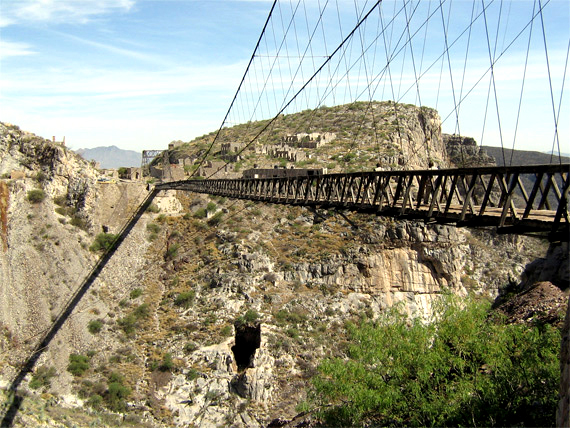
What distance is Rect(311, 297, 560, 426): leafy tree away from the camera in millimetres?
12828

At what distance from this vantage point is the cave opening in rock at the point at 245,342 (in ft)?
90.9

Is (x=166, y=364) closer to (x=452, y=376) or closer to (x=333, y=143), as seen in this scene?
(x=452, y=376)

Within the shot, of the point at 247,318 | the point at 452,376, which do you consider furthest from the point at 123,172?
the point at 452,376

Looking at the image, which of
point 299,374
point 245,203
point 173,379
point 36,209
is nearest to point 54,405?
point 173,379

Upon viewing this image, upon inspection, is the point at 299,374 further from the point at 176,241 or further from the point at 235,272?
the point at 176,241

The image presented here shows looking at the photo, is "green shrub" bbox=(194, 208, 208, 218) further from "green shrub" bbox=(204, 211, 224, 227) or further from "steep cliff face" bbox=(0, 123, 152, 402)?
"steep cliff face" bbox=(0, 123, 152, 402)

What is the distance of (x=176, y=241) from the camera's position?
33938 millimetres

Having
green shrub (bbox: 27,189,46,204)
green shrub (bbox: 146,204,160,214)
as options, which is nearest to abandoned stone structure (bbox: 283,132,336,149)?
green shrub (bbox: 146,204,160,214)

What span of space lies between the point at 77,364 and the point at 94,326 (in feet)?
8.62

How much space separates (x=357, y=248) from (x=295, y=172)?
5.88 m

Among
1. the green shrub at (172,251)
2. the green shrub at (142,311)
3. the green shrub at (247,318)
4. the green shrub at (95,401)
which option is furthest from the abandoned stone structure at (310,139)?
the green shrub at (95,401)

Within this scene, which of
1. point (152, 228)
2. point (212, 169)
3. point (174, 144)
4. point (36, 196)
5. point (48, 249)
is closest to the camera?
point (48, 249)

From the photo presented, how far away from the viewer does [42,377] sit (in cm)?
2464

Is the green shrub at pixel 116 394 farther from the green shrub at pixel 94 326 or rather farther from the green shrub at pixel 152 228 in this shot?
the green shrub at pixel 152 228
